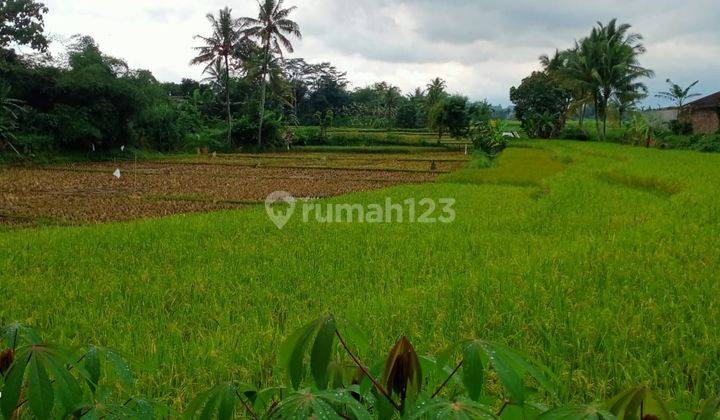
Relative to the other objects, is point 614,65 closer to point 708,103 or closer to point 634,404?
point 708,103

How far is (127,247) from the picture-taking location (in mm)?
5383

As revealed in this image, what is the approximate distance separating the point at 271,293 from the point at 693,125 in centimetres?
2703

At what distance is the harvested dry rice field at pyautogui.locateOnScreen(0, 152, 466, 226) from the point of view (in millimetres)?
8672

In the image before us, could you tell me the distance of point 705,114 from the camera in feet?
77.6

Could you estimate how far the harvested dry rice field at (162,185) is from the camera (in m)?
8.67

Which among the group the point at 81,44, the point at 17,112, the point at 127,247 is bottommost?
the point at 127,247

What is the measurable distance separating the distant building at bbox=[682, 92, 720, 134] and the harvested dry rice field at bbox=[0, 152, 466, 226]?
12782 millimetres

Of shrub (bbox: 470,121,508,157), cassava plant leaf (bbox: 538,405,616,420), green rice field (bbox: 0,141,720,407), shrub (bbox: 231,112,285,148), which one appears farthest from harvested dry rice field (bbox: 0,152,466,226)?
cassava plant leaf (bbox: 538,405,616,420)

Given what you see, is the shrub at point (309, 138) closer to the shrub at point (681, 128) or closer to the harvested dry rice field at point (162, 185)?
the harvested dry rice field at point (162, 185)

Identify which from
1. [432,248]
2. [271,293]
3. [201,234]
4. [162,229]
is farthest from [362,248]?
[162,229]

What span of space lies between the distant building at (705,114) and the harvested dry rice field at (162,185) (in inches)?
503

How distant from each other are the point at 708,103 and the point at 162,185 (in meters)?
23.4

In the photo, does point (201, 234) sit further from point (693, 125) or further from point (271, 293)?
point (693, 125)
